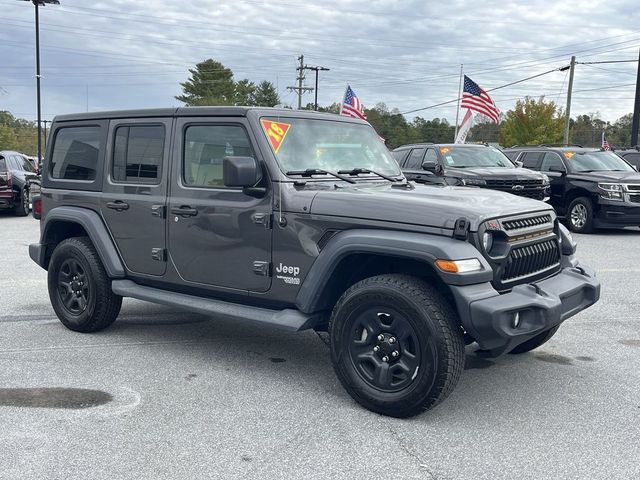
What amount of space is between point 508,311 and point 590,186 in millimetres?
10558

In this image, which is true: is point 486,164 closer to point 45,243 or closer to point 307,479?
point 45,243

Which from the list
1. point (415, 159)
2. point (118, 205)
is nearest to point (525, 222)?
point (118, 205)

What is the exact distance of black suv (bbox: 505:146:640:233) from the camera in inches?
496

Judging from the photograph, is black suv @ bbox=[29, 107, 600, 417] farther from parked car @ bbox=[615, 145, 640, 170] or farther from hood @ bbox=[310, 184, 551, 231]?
parked car @ bbox=[615, 145, 640, 170]

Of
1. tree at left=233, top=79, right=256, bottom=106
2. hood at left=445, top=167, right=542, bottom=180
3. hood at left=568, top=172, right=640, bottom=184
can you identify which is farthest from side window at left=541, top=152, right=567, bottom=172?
tree at left=233, top=79, right=256, bottom=106

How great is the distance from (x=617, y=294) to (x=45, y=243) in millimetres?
6081

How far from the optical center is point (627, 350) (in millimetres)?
5207

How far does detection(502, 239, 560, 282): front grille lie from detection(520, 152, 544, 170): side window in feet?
36.0

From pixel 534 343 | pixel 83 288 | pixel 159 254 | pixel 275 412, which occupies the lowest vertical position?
pixel 275 412

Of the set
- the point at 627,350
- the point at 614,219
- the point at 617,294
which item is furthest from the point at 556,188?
the point at 627,350

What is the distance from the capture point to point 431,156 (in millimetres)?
13820

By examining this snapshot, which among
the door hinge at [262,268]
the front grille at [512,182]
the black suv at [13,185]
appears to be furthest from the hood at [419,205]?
the black suv at [13,185]

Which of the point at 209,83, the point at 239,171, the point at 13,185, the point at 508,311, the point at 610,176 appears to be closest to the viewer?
the point at 508,311

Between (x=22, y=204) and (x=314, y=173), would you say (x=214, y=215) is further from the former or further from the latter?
(x=22, y=204)
